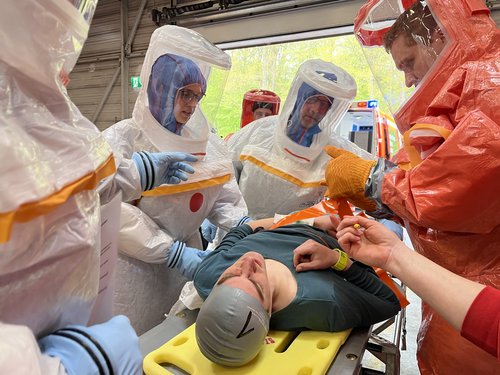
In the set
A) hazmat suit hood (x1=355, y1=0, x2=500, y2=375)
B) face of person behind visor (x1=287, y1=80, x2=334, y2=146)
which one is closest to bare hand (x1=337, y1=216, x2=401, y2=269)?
hazmat suit hood (x1=355, y1=0, x2=500, y2=375)

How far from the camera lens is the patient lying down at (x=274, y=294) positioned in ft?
3.61

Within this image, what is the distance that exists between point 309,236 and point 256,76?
412cm

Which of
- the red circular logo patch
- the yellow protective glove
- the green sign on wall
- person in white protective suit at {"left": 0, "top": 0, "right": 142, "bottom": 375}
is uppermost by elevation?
person in white protective suit at {"left": 0, "top": 0, "right": 142, "bottom": 375}

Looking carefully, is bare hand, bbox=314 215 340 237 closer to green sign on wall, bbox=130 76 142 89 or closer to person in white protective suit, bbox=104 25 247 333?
person in white protective suit, bbox=104 25 247 333

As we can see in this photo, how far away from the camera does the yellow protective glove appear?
4.86ft

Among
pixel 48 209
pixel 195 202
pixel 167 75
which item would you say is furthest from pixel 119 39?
pixel 48 209

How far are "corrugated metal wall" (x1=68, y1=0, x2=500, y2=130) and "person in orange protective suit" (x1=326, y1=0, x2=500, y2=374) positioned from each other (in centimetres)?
305

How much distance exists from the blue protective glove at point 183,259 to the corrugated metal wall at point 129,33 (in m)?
3.50

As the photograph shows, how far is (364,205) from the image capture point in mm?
1648

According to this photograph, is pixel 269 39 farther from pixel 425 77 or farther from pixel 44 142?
pixel 44 142

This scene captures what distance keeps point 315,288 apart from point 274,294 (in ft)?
0.52

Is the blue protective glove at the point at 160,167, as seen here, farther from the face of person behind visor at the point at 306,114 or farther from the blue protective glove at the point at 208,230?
the blue protective glove at the point at 208,230

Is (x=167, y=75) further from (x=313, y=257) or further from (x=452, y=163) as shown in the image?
(x=452, y=163)

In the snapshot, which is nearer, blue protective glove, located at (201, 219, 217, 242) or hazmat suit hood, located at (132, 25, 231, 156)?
hazmat suit hood, located at (132, 25, 231, 156)
